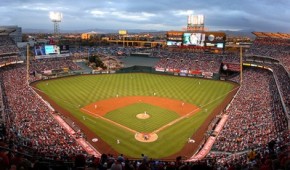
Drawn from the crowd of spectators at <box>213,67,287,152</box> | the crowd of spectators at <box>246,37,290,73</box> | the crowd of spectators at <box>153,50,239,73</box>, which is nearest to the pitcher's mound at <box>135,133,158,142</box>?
the crowd of spectators at <box>213,67,287,152</box>

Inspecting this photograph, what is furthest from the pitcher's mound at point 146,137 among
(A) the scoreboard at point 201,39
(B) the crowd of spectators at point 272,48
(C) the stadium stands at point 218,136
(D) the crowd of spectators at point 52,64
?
(A) the scoreboard at point 201,39

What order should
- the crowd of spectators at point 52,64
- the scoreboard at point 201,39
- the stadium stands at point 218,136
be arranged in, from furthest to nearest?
the scoreboard at point 201,39 < the crowd of spectators at point 52,64 < the stadium stands at point 218,136

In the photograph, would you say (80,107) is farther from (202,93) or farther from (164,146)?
(202,93)

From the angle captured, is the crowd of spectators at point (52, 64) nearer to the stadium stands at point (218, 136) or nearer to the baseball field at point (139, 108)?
the stadium stands at point (218, 136)

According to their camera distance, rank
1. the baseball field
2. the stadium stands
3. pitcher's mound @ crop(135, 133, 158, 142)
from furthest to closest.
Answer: pitcher's mound @ crop(135, 133, 158, 142)
the baseball field
the stadium stands

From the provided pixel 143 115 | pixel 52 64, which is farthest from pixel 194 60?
pixel 143 115

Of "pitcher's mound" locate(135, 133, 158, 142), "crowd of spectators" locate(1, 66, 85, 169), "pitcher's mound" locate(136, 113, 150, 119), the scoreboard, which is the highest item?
the scoreboard

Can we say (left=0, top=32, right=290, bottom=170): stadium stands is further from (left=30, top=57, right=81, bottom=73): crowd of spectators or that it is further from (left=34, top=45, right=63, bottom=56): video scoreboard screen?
(left=34, top=45, right=63, bottom=56): video scoreboard screen
